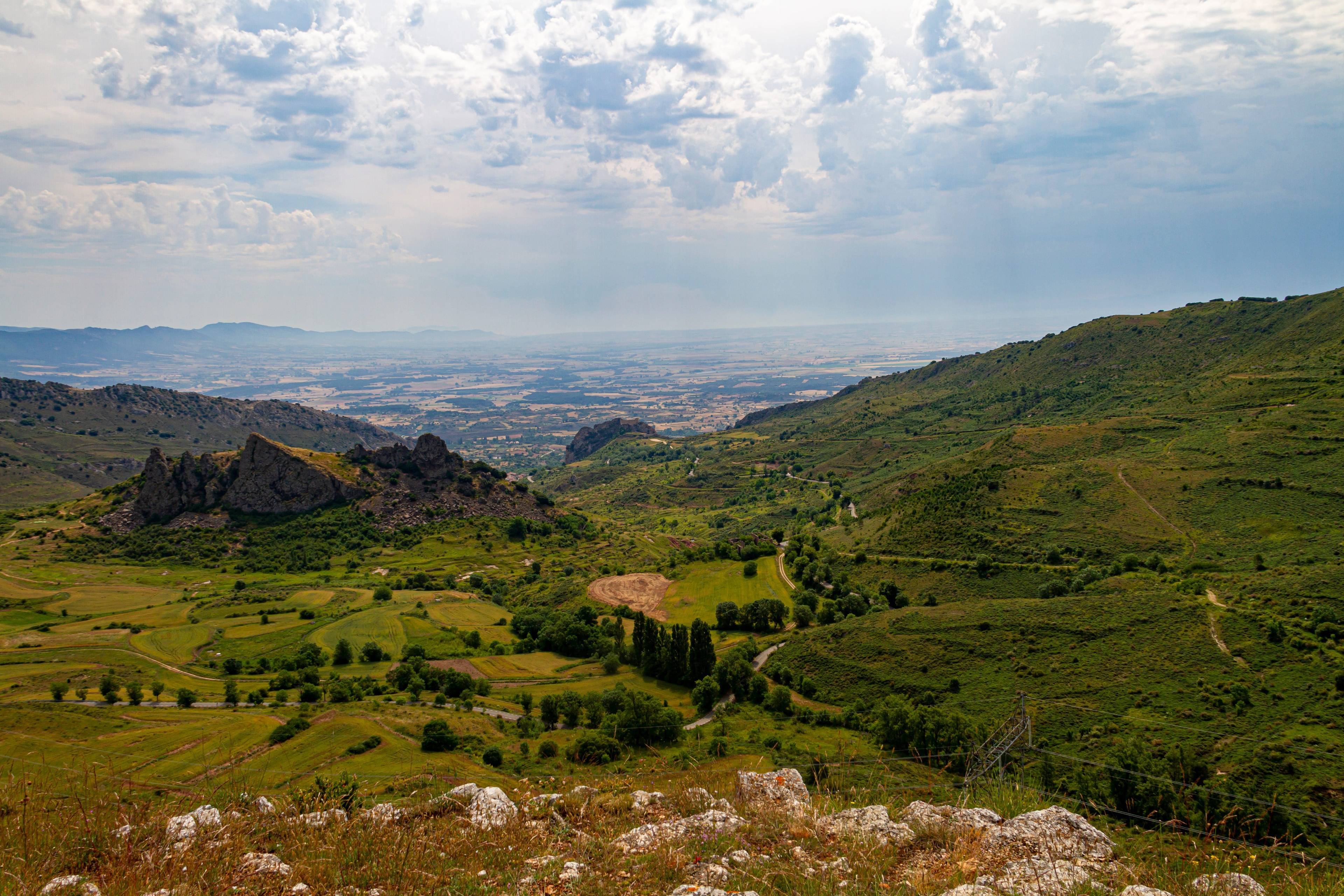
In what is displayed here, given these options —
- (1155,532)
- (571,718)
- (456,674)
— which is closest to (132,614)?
(456,674)

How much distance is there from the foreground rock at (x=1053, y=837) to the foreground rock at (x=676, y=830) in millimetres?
5343

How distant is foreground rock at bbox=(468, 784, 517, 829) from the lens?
1359cm

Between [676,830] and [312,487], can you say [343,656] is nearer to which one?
[676,830]

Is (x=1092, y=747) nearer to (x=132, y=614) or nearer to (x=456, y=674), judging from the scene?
(x=456, y=674)

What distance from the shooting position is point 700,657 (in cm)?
7812

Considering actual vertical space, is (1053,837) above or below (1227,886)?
below

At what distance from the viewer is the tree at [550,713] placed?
65375mm

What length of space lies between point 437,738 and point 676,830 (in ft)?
160

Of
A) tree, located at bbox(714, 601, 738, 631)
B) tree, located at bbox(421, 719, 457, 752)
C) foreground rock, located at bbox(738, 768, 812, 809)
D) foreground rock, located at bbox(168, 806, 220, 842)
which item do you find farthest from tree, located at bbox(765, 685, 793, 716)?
foreground rock, located at bbox(168, 806, 220, 842)

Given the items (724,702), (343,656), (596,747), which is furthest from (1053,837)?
(343,656)

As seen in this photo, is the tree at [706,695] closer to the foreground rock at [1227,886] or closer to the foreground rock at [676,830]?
the foreground rock at [676,830]

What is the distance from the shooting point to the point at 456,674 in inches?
3007

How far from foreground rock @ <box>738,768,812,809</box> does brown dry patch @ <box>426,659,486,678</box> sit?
71281 mm

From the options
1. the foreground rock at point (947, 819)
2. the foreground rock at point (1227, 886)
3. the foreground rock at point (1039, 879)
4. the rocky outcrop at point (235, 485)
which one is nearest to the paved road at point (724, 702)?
the foreground rock at point (947, 819)
